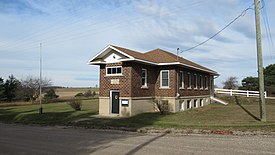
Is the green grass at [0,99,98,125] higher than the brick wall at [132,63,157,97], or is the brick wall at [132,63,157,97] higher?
the brick wall at [132,63,157,97]

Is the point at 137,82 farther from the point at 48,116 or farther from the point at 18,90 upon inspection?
the point at 18,90

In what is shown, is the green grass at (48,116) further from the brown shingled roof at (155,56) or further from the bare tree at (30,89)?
the bare tree at (30,89)

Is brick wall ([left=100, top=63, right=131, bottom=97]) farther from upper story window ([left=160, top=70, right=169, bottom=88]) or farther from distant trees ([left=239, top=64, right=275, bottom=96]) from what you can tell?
distant trees ([left=239, top=64, right=275, bottom=96])

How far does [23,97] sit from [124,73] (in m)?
46.6

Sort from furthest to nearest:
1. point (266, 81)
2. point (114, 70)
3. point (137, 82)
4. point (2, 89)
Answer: point (2, 89), point (266, 81), point (114, 70), point (137, 82)

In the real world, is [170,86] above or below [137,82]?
below

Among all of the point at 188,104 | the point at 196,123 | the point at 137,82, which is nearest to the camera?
the point at 196,123

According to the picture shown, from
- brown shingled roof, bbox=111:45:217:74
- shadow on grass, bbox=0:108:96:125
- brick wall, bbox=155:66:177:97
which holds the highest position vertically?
brown shingled roof, bbox=111:45:217:74

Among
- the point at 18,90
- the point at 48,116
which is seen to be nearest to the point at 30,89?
the point at 18,90

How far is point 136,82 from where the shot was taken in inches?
898

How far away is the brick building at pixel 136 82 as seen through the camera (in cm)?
2233

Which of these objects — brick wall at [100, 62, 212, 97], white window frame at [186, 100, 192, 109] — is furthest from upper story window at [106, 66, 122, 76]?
white window frame at [186, 100, 192, 109]

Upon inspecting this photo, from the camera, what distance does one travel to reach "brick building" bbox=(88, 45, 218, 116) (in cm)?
2233

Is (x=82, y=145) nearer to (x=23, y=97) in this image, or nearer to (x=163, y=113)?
(x=163, y=113)
